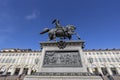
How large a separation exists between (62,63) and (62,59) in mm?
379

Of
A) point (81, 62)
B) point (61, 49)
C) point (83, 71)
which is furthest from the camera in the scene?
point (61, 49)

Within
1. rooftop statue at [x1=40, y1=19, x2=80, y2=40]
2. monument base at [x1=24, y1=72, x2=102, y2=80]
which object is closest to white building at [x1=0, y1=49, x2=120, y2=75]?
rooftop statue at [x1=40, y1=19, x2=80, y2=40]

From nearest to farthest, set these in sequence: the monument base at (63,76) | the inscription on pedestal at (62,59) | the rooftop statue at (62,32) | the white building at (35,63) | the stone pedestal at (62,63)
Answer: the monument base at (63,76), the stone pedestal at (62,63), the inscription on pedestal at (62,59), the rooftop statue at (62,32), the white building at (35,63)

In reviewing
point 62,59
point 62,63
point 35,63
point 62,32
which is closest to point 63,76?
point 62,63

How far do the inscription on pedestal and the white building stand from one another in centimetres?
3775

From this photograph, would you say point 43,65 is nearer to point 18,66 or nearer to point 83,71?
point 83,71

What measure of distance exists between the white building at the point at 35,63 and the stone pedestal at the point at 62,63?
37.5 meters

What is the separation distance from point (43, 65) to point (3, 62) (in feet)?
157

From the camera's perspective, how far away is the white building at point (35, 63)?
44.6 metres

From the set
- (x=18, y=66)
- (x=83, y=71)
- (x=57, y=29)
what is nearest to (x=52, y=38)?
(x=57, y=29)

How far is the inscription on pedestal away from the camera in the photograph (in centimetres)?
714

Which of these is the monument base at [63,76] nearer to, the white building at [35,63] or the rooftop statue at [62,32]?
the rooftop statue at [62,32]

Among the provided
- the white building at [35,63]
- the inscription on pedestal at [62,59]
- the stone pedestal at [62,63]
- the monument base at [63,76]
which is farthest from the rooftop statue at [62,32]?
the white building at [35,63]

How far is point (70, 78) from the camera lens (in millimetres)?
5785
